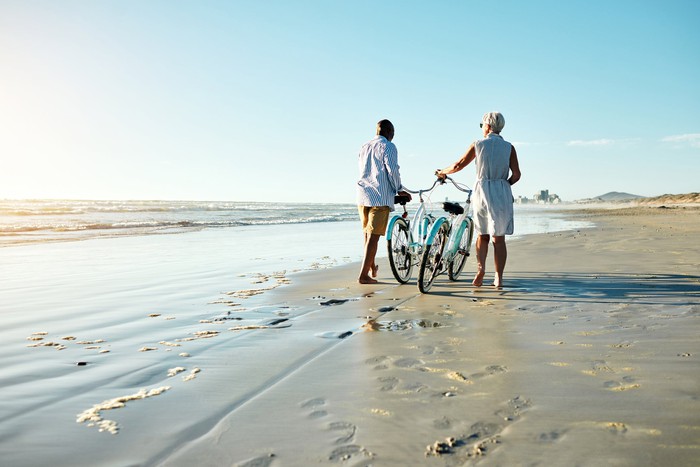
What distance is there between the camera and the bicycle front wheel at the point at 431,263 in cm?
566

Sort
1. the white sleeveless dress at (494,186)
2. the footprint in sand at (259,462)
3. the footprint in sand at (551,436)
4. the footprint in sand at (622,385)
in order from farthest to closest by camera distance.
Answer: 1. the white sleeveless dress at (494,186)
2. the footprint in sand at (622,385)
3. the footprint in sand at (551,436)
4. the footprint in sand at (259,462)

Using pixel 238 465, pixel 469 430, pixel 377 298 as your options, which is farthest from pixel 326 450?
pixel 377 298

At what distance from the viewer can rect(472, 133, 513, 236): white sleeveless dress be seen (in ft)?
19.3

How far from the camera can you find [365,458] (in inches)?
73.9

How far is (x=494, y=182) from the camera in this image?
596 cm

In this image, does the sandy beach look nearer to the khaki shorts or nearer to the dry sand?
the dry sand

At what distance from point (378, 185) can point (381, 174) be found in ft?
0.47

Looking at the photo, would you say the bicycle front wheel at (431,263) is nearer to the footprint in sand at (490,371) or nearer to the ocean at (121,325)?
the ocean at (121,325)

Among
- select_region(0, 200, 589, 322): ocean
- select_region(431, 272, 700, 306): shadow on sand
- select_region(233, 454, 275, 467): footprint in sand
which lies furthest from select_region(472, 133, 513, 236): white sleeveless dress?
select_region(233, 454, 275, 467): footprint in sand

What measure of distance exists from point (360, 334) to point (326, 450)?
1893mm

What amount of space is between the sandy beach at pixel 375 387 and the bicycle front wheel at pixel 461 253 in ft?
5.05

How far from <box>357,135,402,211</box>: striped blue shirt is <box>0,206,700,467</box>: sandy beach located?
1.92 m

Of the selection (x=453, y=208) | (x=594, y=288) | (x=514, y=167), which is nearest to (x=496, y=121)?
(x=514, y=167)

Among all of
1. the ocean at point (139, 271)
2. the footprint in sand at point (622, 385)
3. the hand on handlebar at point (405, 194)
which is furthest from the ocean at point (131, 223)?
the footprint in sand at point (622, 385)
